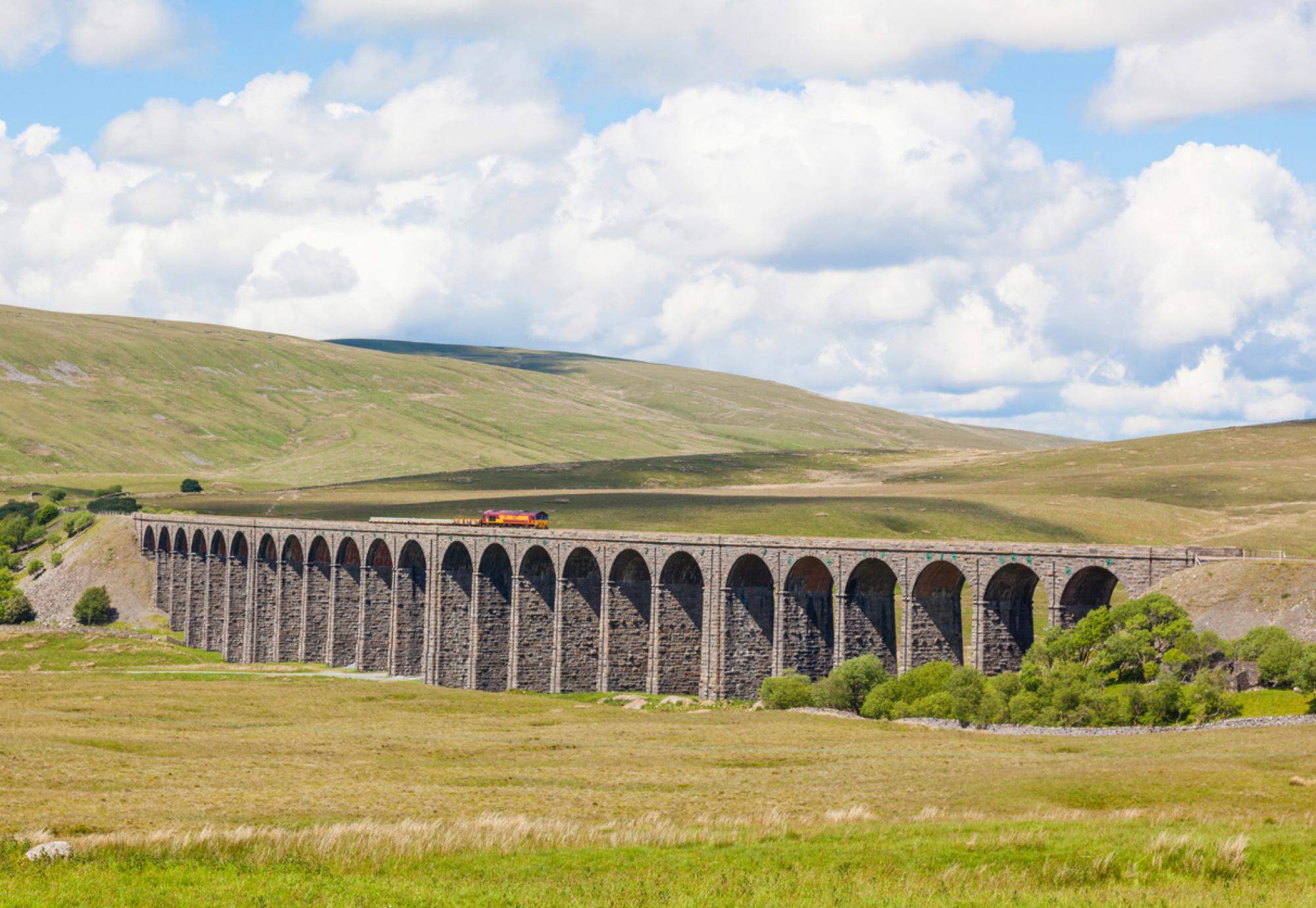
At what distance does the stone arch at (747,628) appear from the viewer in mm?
76562

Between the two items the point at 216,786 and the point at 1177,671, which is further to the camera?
the point at 1177,671

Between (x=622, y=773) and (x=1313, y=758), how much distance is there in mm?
22247

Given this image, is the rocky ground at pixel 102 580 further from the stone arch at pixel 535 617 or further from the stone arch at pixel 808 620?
the stone arch at pixel 808 620

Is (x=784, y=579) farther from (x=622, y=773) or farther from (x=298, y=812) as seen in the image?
(x=298, y=812)

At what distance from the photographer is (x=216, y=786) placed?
4156 cm

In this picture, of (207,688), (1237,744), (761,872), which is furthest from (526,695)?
(761,872)

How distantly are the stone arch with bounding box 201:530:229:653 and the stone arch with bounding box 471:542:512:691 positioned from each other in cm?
3704

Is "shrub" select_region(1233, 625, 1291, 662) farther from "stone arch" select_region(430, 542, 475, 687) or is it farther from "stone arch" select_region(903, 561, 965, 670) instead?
"stone arch" select_region(430, 542, 475, 687)

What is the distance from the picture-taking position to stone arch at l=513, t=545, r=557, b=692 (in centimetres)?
8819

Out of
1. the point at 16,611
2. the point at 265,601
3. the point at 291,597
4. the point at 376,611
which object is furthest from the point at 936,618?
the point at 16,611

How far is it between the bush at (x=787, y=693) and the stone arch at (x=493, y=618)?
85.5ft

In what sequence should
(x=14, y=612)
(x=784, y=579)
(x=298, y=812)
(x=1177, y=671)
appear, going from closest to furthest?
1. (x=298, y=812)
2. (x=1177, y=671)
3. (x=784, y=579)
4. (x=14, y=612)

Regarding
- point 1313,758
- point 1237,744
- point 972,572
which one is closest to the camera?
point 1313,758

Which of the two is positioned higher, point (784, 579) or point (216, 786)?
point (784, 579)
